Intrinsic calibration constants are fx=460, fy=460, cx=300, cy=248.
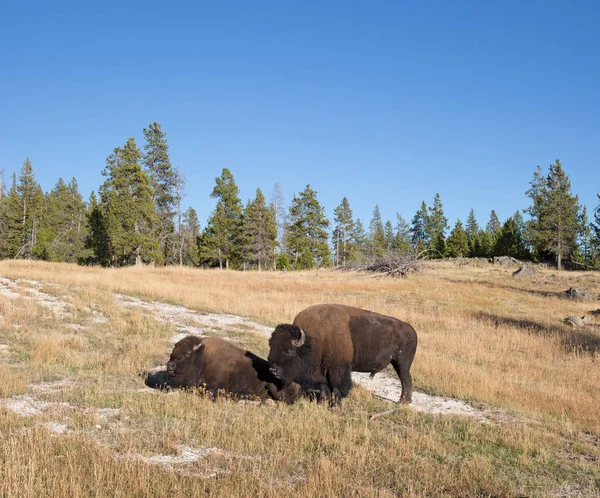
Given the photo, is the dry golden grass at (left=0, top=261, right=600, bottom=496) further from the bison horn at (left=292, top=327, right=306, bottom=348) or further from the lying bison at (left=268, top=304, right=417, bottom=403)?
the bison horn at (left=292, top=327, right=306, bottom=348)

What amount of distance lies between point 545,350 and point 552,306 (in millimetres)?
15470

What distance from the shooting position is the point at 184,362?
8938mm

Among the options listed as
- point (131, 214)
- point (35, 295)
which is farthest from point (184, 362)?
point (131, 214)

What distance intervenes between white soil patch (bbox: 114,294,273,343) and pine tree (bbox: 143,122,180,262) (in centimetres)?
3938

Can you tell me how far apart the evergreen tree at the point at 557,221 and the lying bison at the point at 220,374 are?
233 ft

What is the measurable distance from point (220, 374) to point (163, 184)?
57137 mm

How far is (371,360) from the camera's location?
29.9 feet

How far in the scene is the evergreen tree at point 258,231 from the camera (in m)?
63.9

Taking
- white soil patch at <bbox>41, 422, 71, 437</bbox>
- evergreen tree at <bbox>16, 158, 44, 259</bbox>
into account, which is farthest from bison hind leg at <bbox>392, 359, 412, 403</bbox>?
evergreen tree at <bbox>16, 158, 44, 259</bbox>

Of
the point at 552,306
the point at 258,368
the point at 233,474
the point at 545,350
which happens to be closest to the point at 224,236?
the point at 552,306

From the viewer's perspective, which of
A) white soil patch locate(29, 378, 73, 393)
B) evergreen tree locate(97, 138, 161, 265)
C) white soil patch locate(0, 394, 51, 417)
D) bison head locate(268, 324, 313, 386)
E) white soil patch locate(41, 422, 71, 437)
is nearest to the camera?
white soil patch locate(41, 422, 71, 437)

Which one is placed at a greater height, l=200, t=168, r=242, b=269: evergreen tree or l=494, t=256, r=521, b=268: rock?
l=200, t=168, r=242, b=269: evergreen tree

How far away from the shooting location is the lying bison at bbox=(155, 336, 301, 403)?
29.3 ft

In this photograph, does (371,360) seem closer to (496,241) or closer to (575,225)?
(575,225)
